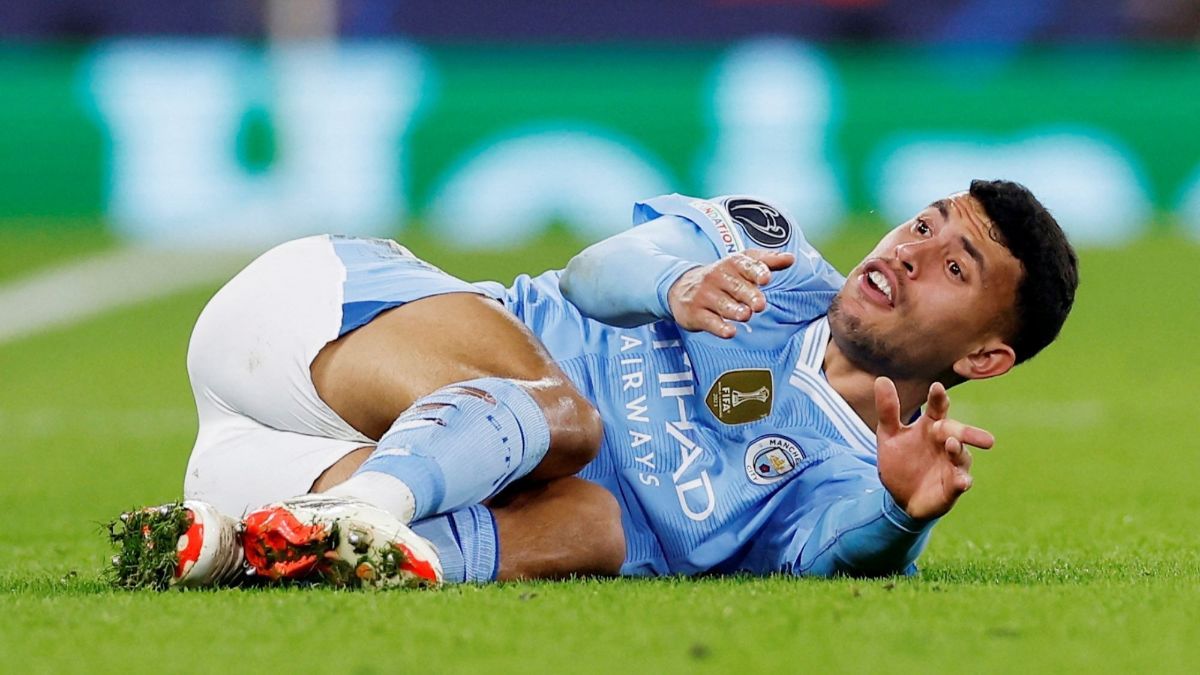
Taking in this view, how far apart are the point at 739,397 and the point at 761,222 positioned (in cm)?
41

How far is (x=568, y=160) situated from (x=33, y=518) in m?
6.64

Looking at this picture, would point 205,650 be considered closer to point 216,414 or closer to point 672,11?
point 216,414

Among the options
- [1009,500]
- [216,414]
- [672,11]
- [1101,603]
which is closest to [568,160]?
[672,11]

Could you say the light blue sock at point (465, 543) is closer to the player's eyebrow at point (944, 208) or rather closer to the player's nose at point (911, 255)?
the player's nose at point (911, 255)

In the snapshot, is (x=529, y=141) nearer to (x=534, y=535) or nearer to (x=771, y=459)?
(x=771, y=459)

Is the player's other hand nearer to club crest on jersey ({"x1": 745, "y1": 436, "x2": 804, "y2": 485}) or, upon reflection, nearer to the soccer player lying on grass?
the soccer player lying on grass

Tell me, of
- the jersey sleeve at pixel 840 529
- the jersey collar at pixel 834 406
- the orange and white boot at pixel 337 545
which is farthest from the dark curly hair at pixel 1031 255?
the orange and white boot at pixel 337 545

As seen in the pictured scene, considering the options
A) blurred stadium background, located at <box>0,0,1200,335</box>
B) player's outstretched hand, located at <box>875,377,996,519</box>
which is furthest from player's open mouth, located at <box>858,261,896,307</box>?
blurred stadium background, located at <box>0,0,1200,335</box>

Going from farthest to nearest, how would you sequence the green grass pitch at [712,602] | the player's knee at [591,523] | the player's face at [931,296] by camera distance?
1. the player's face at [931,296]
2. the player's knee at [591,523]
3. the green grass pitch at [712,602]

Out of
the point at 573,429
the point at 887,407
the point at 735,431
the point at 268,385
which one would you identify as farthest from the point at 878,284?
the point at 268,385

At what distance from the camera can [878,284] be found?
3.92m

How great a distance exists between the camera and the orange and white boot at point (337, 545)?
10.5 ft

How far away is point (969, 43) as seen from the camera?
13.5 meters

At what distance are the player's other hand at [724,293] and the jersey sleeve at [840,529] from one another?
455 mm
